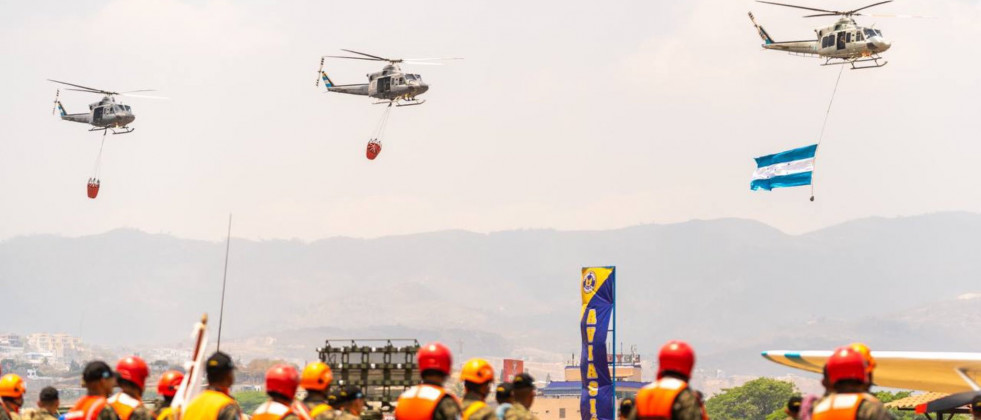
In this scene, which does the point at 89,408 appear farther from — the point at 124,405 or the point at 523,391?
the point at 523,391

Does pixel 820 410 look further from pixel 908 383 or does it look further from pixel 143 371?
pixel 908 383

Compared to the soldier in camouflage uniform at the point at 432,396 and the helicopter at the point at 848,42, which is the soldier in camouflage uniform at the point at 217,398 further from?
the helicopter at the point at 848,42

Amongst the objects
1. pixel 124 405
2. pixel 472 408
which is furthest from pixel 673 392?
pixel 124 405

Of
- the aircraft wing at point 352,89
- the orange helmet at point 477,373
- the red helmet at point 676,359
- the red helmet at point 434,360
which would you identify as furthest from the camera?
the aircraft wing at point 352,89

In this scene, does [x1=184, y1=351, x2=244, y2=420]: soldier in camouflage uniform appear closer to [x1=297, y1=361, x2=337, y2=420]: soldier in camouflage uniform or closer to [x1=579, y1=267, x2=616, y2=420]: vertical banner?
[x1=297, y1=361, x2=337, y2=420]: soldier in camouflage uniform

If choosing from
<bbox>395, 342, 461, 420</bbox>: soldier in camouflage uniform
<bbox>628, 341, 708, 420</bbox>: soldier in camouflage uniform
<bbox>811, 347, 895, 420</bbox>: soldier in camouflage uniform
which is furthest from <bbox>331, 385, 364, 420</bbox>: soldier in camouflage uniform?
<bbox>811, 347, 895, 420</bbox>: soldier in camouflage uniform

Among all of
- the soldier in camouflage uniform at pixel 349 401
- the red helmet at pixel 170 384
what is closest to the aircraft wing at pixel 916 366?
the soldier in camouflage uniform at pixel 349 401

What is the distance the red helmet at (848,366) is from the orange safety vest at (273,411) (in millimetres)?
5785

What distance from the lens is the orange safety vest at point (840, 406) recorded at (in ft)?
47.3

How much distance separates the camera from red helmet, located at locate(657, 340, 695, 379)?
14750 millimetres

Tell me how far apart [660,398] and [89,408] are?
23.3ft

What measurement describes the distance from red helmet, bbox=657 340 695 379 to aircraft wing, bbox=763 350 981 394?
3125 cm

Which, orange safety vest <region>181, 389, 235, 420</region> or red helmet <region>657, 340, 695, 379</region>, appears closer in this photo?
red helmet <region>657, 340, 695, 379</region>

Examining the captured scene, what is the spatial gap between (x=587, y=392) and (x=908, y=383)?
12.0 m
